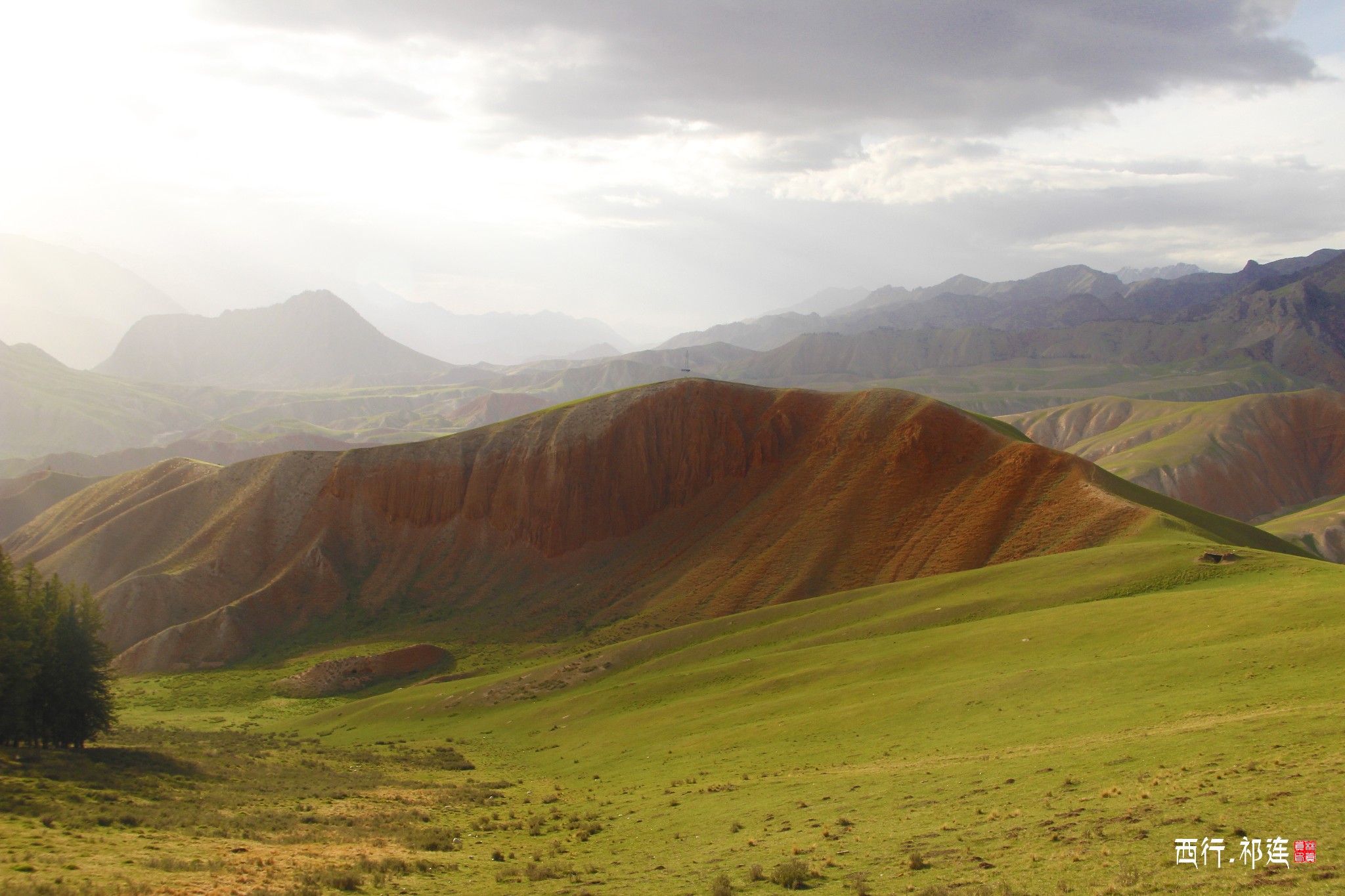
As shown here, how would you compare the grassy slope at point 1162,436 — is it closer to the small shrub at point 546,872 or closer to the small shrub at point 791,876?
the small shrub at point 791,876

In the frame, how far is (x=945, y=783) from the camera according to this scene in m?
21.6

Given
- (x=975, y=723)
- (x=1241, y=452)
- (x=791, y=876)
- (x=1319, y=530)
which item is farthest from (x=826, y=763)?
(x=1241, y=452)

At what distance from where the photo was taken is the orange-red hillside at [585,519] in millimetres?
66500

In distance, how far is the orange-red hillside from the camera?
66.5 metres

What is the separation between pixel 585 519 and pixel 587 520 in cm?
27

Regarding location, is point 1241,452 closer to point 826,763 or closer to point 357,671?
point 357,671

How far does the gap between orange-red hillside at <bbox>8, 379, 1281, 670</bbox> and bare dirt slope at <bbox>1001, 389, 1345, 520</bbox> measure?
84614mm

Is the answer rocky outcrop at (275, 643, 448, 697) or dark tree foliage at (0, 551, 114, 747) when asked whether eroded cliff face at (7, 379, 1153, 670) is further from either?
dark tree foliage at (0, 551, 114, 747)

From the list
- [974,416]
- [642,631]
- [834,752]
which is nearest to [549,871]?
[834,752]

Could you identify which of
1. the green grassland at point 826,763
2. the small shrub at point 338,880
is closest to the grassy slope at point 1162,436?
the green grassland at point 826,763

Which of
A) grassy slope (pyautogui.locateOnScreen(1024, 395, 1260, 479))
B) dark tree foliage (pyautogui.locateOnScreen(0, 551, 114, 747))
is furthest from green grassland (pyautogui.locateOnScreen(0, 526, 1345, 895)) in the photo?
grassy slope (pyautogui.locateOnScreen(1024, 395, 1260, 479))

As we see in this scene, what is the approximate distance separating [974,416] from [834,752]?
59.7 metres

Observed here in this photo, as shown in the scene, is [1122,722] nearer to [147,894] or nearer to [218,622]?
[147,894]

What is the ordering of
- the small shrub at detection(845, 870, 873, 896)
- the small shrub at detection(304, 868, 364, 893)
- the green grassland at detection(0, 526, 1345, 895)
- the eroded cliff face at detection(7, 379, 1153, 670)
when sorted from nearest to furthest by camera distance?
the small shrub at detection(845, 870, 873, 896), the green grassland at detection(0, 526, 1345, 895), the small shrub at detection(304, 868, 364, 893), the eroded cliff face at detection(7, 379, 1153, 670)
